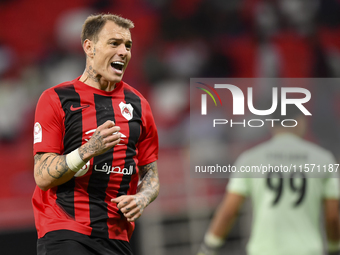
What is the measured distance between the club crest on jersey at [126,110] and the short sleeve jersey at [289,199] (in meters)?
0.94

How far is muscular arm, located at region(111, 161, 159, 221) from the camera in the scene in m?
2.37

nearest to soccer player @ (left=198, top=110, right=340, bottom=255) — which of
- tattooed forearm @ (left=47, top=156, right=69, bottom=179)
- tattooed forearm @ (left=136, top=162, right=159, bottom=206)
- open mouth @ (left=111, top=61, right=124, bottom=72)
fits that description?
tattooed forearm @ (left=136, top=162, right=159, bottom=206)

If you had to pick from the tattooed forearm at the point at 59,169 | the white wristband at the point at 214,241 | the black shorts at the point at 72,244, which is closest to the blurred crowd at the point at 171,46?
the white wristband at the point at 214,241

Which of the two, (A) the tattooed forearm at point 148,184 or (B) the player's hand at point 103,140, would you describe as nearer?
(B) the player's hand at point 103,140

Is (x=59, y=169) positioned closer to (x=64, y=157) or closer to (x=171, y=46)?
(x=64, y=157)

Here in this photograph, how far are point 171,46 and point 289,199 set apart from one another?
6125mm

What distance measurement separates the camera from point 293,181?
3535 millimetres

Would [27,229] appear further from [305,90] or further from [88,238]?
[305,90]

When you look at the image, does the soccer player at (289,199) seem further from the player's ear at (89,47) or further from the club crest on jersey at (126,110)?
the player's ear at (89,47)

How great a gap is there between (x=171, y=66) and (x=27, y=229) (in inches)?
174

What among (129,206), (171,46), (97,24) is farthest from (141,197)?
(171,46)

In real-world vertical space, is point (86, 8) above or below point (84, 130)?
above

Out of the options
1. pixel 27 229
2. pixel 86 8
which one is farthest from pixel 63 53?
pixel 27 229

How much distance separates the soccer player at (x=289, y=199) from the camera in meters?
3.29
